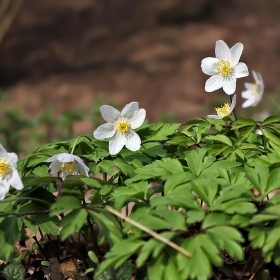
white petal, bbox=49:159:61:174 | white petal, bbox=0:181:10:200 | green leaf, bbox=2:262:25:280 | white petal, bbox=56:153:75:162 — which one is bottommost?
green leaf, bbox=2:262:25:280

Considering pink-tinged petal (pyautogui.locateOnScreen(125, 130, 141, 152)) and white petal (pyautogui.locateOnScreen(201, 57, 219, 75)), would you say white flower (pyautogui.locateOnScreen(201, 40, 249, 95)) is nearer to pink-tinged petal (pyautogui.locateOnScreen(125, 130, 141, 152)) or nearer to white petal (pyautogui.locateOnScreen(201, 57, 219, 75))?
white petal (pyautogui.locateOnScreen(201, 57, 219, 75))

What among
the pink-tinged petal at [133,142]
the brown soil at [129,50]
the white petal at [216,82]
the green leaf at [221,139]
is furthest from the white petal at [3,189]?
the brown soil at [129,50]

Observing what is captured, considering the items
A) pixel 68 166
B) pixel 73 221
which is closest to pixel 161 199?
pixel 73 221

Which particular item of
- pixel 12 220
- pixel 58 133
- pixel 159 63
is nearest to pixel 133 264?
pixel 12 220

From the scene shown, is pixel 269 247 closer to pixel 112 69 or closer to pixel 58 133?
pixel 58 133

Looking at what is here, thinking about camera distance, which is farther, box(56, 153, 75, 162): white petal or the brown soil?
the brown soil

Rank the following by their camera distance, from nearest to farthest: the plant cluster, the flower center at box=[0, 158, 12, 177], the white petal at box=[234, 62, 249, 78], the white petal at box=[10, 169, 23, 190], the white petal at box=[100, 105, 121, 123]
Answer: the plant cluster
the white petal at box=[10, 169, 23, 190]
the flower center at box=[0, 158, 12, 177]
the white petal at box=[100, 105, 121, 123]
the white petal at box=[234, 62, 249, 78]

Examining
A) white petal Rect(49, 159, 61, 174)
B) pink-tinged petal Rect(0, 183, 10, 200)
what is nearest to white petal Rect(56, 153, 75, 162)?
white petal Rect(49, 159, 61, 174)

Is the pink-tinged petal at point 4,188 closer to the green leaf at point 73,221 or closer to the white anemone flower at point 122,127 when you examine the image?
the green leaf at point 73,221
